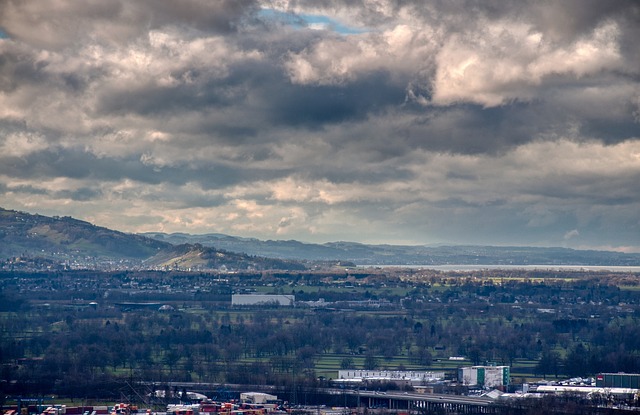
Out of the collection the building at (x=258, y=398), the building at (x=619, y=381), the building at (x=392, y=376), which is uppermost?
the building at (x=619, y=381)

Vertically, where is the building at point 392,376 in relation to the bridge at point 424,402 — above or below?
above

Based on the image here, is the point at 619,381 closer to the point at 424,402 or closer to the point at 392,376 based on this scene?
the point at 424,402

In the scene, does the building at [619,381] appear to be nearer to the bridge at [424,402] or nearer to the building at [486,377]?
the building at [486,377]

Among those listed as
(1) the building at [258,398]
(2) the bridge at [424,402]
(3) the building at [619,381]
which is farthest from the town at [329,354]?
(1) the building at [258,398]

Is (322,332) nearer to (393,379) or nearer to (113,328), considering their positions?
(113,328)

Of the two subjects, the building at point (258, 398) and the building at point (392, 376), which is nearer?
the building at point (258, 398)

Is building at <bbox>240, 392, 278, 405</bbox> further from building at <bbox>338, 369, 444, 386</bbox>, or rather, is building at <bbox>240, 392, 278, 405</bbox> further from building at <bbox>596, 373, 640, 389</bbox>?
building at <bbox>596, 373, 640, 389</bbox>

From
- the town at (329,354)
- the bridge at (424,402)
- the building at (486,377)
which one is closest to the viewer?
the bridge at (424,402)
